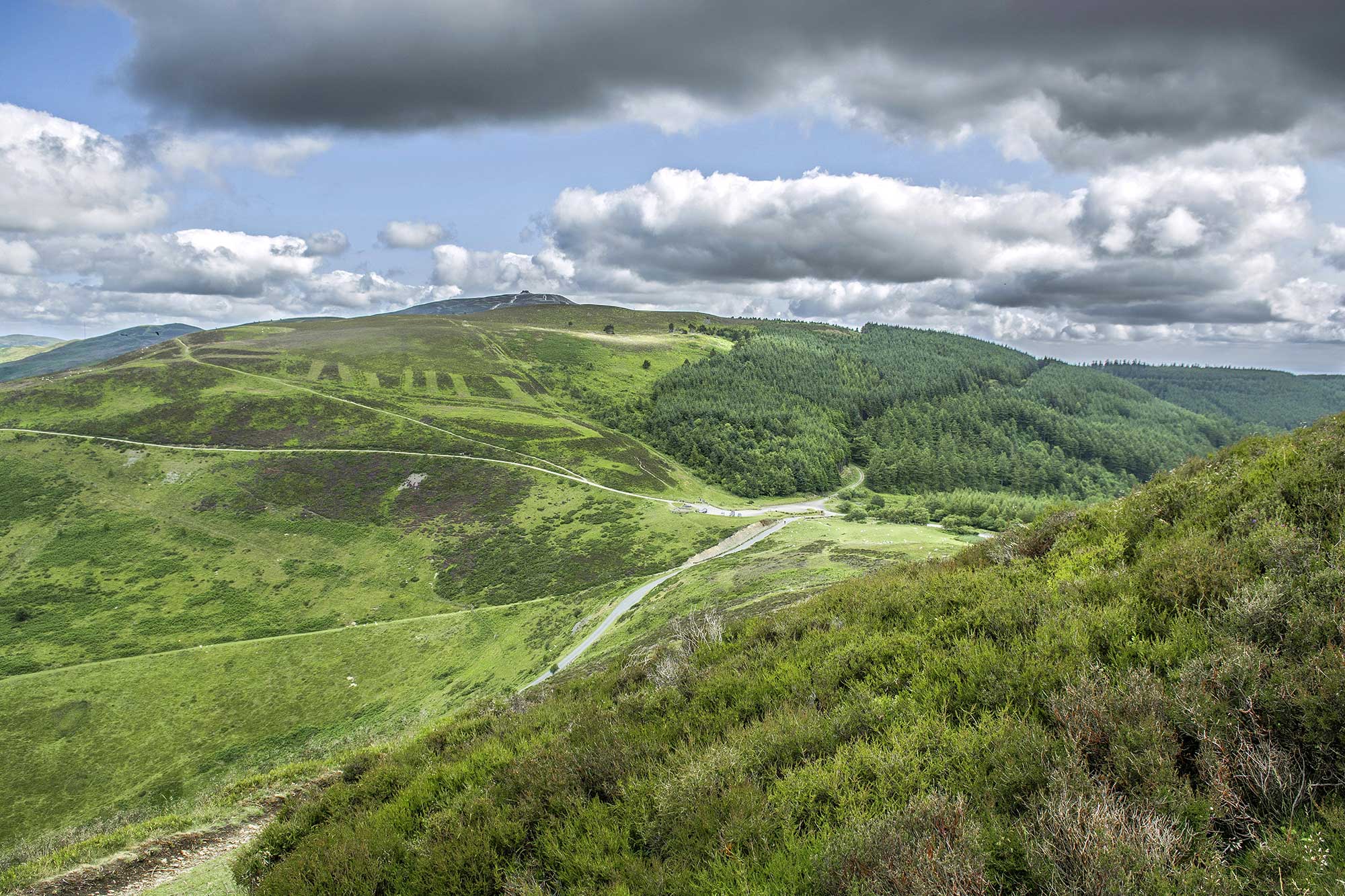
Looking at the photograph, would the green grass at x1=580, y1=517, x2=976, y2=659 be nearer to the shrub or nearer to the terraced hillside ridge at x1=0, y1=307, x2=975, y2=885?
the terraced hillside ridge at x1=0, y1=307, x2=975, y2=885

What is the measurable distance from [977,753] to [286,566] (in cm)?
9680

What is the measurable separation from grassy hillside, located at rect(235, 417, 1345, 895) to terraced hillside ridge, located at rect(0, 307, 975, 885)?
9.09 m

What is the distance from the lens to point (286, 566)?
79688 mm

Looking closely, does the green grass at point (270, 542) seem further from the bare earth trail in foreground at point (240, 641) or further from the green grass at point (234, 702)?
the green grass at point (234, 702)

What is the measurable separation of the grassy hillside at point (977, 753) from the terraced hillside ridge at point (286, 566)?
9090 millimetres

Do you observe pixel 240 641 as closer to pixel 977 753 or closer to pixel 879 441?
pixel 977 753

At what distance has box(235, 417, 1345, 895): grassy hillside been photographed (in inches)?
156

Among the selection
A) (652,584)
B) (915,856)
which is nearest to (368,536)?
(652,584)

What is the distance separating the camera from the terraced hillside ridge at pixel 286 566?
4100cm

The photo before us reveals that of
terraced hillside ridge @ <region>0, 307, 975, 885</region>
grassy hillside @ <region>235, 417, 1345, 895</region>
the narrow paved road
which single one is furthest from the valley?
grassy hillside @ <region>235, 417, 1345, 895</region>

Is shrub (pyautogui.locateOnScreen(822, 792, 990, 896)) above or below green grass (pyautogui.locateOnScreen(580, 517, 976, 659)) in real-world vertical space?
above

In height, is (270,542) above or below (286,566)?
above

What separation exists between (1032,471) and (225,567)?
182 metres

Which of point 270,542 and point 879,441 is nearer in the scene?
point 270,542
